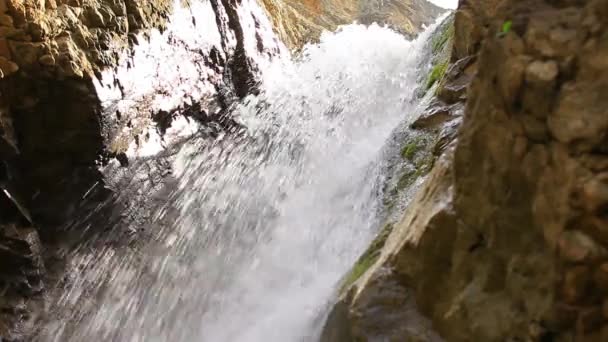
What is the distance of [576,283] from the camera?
207 centimetres

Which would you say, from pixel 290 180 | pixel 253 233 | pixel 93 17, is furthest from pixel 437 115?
pixel 93 17

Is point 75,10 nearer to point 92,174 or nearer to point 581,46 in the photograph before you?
point 92,174

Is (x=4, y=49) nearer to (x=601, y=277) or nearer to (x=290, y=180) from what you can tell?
(x=290, y=180)

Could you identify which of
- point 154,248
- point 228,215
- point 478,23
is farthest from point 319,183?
point 478,23

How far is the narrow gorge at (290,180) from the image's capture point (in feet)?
7.48

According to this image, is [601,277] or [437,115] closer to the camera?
[601,277]

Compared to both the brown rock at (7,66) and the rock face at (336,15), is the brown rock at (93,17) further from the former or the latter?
the rock face at (336,15)

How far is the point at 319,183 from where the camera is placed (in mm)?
7621

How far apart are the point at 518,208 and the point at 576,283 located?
498 mm

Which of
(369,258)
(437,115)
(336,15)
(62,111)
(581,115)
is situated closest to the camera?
(581,115)

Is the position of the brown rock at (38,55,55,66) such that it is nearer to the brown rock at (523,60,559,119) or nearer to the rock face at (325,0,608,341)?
the rock face at (325,0,608,341)

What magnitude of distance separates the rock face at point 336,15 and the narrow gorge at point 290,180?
8.43 ft

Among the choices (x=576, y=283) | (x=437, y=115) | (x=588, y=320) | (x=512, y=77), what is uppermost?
(x=437, y=115)

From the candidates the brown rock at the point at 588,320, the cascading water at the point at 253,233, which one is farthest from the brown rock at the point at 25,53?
the brown rock at the point at 588,320
